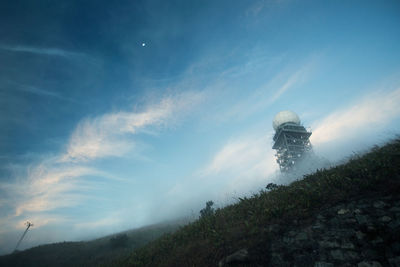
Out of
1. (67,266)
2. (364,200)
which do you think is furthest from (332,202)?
(67,266)

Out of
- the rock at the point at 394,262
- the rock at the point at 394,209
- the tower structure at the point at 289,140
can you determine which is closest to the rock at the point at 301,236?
the rock at the point at 394,262

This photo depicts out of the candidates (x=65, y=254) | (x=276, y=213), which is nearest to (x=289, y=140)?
(x=276, y=213)

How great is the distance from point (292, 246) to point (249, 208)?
4.52m

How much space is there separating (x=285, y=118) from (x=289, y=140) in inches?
221

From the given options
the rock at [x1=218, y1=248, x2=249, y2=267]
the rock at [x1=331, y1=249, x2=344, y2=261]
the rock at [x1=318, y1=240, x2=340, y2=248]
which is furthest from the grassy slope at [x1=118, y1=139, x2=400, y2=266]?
the rock at [x1=331, y1=249, x2=344, y2=261]

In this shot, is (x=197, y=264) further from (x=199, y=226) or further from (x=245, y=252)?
(x=199, y=226)

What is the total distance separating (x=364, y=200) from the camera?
6.47 metres

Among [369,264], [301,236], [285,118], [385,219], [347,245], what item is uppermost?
[285,118]

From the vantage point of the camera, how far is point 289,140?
138ft

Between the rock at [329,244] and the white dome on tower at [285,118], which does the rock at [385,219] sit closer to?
the rock at [329,244]

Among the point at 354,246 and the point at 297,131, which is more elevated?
the point at 297,131

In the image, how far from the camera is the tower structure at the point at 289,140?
4067cm

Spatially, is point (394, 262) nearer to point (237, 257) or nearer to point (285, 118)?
point (237, 257)

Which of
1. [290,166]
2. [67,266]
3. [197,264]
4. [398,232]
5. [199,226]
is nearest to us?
[398,232]
